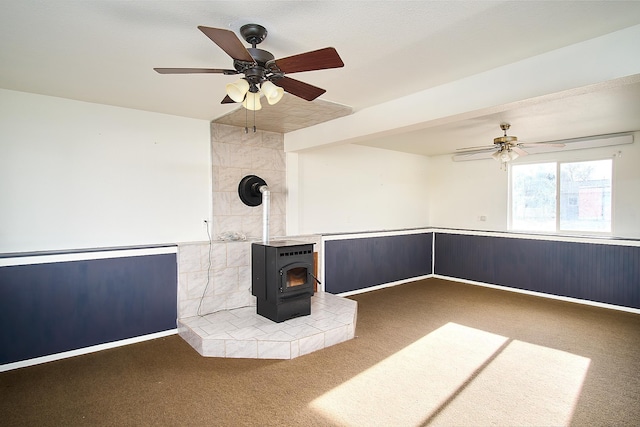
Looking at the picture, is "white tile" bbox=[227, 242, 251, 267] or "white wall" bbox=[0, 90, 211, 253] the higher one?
"white wall" bbox=[0, 90, 211, 253]

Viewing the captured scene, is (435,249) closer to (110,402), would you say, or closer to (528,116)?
(528,116)

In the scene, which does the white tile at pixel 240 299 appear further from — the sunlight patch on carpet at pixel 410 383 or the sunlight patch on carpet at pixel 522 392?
the sunlight patch on carpet at pixel 522 392

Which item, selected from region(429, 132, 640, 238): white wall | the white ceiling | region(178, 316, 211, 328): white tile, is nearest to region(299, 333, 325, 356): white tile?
region(178, 316, 211, 328): white tile

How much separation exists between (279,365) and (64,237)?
8.42ft

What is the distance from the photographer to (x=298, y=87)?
7.54ft

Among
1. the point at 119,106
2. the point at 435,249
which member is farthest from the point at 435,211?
the point at 119,106

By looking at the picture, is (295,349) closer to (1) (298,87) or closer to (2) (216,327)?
(2) (216,327)

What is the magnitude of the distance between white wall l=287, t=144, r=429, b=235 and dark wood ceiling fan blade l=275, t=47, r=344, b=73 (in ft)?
10.6

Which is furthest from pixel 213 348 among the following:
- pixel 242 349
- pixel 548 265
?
pixel 548 265

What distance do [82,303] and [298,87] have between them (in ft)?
10.1

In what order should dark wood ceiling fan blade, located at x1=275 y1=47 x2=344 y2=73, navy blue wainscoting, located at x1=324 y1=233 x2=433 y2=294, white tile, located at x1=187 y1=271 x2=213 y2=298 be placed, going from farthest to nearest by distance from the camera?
navy blue wainscoting, located at x1=324 y1=233 x2=433 y2=294 < white tile, located at x1=187 y1=271 x2=213 y2=298 < dark wood ceiling fan blade, located at x1=275 y1=47 x2=344 y2=73

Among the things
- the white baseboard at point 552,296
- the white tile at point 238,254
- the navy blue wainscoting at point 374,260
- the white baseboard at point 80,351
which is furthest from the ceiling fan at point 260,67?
the white baseboard at point 552,296

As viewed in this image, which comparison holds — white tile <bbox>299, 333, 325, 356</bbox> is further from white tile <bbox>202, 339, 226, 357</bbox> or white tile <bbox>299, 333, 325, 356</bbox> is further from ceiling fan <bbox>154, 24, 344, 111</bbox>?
ceiling fan <bbox>154, 24, 344, 111</bbox>

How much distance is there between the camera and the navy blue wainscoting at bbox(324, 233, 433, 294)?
5.55m
